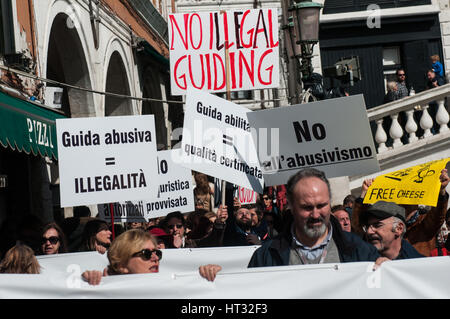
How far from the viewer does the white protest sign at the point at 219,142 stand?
7324 millimetres

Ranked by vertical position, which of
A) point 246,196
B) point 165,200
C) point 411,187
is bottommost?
point 411,187

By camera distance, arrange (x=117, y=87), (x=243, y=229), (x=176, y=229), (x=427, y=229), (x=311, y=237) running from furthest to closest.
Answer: (x=117, y=87)
(x=243, y=229)
(x=176, y=229)
(x=427, y=229)
(x=311, y=237)

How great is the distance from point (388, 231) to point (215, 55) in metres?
5.54

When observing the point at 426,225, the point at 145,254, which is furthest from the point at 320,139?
the point at 145,254

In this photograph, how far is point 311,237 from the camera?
4570 mm

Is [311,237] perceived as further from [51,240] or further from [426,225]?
[51,240]

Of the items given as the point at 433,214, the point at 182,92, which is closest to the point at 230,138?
the point at 433,214

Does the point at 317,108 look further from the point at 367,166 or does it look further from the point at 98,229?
the point at 98,229

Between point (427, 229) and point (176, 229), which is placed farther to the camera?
point (176, 229)

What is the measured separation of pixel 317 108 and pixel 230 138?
3.29 ft

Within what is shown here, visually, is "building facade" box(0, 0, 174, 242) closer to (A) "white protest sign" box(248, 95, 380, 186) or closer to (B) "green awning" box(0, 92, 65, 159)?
(B) "green awning" box(0, 92, 65, 159)

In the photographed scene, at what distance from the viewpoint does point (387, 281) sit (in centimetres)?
424

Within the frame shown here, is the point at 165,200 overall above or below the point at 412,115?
below
